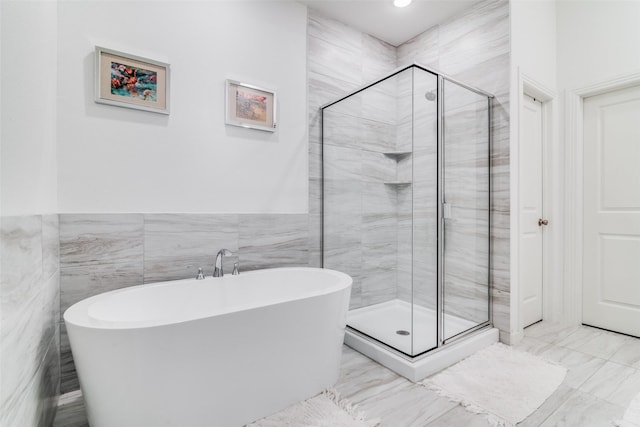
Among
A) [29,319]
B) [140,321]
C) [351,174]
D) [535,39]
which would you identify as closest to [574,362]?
[351,174]

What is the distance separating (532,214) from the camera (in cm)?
266

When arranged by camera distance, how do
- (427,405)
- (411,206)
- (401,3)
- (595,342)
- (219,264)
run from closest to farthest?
(427,405) < (219,264) < (411,206) < (595,342) < (401,3)

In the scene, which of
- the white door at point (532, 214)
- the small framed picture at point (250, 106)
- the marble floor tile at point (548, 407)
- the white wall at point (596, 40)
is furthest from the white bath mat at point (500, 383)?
the white wall at point (596, 40)

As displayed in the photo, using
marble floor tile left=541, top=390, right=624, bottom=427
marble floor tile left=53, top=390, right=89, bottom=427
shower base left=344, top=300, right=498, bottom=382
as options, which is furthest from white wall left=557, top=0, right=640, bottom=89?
marble floor tile left=53, top=390, right=89, bottom=427

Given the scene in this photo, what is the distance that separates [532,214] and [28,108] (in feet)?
11.0

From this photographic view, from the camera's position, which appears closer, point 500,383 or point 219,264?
point 500,383

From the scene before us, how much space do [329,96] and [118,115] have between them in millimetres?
1610

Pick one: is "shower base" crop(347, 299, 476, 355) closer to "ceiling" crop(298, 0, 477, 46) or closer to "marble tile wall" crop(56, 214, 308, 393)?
"marble tile wall" crop(56, 214, 308, 393)

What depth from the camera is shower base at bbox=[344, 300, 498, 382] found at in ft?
6.17

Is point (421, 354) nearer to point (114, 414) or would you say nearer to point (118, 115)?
point (114, 414)

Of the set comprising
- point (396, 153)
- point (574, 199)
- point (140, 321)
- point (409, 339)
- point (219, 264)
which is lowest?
point (409, 339)

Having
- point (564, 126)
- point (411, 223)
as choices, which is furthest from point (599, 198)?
point (411, 223)

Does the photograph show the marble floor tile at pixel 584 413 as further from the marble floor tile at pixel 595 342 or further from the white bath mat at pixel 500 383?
the marble floor tile at pixel 595 342

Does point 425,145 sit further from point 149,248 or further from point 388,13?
point 149,248
